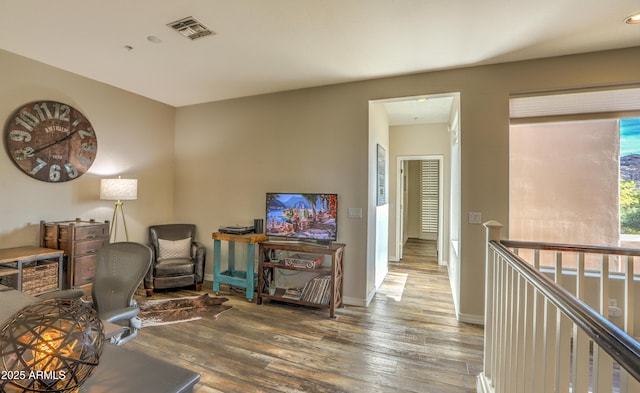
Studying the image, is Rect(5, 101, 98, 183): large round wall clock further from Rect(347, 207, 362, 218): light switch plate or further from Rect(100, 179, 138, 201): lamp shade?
Rect(347, 207, 362, 218): light switch plate

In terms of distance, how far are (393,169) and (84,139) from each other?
16.2 ft

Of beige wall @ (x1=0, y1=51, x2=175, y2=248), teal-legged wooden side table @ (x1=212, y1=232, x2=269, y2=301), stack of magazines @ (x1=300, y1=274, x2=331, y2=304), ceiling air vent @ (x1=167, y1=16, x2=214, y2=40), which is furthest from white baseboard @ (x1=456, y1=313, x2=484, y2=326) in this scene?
beige wall @ (x1=0, y1=51, x2=175, y2=248)

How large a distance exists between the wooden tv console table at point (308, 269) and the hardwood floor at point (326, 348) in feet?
0.40

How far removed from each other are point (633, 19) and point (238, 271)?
476 cm

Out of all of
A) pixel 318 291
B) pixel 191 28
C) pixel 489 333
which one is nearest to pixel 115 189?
pixel 191 28

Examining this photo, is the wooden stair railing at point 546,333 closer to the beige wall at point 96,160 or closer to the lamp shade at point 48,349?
the lamp shade at point 48,349

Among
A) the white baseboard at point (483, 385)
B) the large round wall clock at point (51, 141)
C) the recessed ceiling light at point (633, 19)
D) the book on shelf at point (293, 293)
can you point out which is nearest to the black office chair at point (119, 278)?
the book on shelf at point (293, 293)

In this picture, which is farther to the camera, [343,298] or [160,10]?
[343,298]

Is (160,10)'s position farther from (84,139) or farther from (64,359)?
(64,359)


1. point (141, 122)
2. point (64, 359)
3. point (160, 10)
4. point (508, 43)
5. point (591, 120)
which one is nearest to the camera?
point (64, 359)

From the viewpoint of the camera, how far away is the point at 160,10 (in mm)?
2193

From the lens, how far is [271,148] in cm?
399

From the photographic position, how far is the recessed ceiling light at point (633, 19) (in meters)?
2.15

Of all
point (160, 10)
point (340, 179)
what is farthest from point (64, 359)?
point (340, 179)
